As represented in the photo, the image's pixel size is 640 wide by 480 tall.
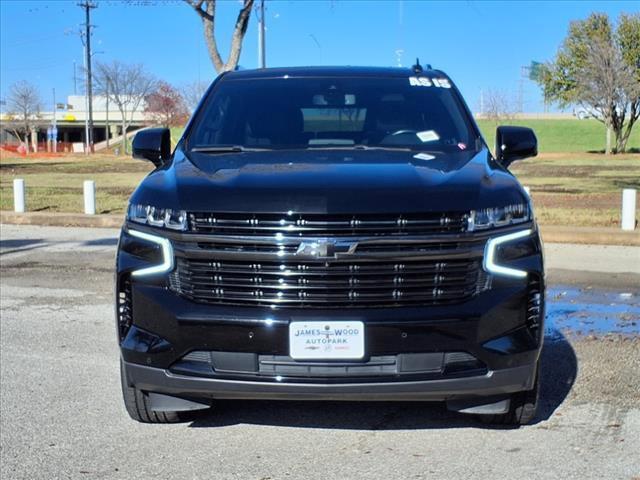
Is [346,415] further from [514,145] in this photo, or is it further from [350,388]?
[514,145]

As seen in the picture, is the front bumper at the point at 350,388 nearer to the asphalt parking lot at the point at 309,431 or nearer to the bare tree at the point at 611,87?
the asphalt parking lot at the point at 309,431

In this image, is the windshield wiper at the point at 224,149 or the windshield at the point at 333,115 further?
the windshield at the point at 333,115

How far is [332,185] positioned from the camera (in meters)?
3.61

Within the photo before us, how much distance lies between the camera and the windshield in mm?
4770

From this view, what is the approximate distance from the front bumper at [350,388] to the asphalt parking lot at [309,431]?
0.38m

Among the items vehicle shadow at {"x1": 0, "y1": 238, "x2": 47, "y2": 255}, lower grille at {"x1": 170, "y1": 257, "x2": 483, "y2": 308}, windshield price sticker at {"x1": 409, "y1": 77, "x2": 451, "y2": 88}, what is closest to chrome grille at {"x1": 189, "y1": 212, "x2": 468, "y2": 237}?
lower grille at {"x1": 170, "y1": 257, "x2": 483, "y2": 308}

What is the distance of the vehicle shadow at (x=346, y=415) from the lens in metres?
4.32

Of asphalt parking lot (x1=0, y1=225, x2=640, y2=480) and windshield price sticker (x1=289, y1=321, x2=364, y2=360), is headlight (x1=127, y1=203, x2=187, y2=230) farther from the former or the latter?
asphalt parking lot (x1=0, y1=225, x2=640, y2=480)

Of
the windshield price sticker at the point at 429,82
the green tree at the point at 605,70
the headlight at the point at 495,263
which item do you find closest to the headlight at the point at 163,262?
the headlight at the point at 495,263

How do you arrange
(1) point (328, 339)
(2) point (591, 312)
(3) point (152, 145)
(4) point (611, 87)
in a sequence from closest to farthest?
(1) point (328, 339)
(3) point (152, 145)
(2) point (591, 312)
(4) point (611, 87)

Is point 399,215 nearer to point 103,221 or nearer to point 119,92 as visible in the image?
point 103,221

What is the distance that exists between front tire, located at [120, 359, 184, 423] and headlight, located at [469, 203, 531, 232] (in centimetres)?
180

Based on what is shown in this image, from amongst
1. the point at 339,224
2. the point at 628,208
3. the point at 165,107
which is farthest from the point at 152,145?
the point at 165,107

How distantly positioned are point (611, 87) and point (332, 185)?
46.0m
